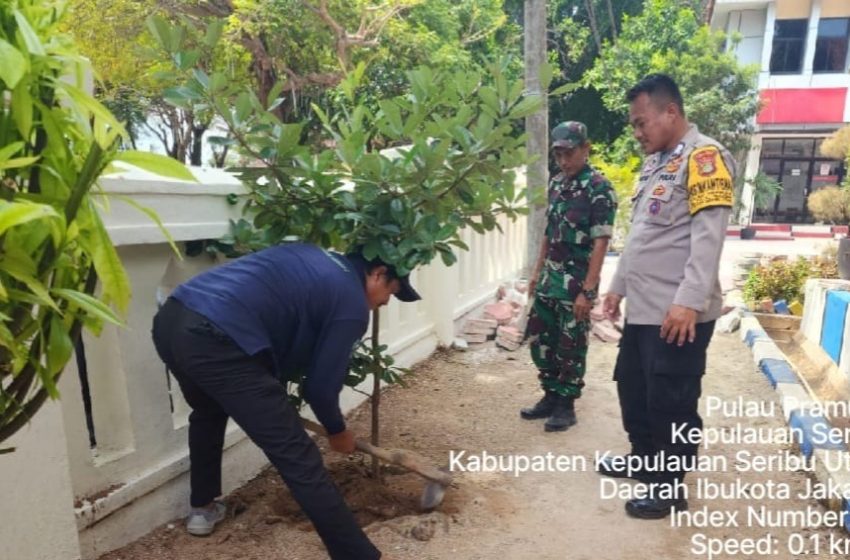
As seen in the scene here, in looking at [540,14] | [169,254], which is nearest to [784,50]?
[540,14]

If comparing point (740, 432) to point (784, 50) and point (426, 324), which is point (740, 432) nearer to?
point (426, 324)

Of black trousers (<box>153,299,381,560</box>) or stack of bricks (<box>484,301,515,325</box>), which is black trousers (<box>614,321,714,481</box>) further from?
stack of bricks (<box>484,301,515,325</box>)

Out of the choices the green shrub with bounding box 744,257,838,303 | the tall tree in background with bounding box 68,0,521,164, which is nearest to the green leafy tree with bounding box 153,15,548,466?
the green shrub with bounding box 744,257,838,303

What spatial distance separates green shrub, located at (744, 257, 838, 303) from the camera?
6547 millimetres

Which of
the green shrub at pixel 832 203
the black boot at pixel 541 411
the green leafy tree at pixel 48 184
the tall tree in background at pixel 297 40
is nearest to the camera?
the green leafy tree at pixel 48 184

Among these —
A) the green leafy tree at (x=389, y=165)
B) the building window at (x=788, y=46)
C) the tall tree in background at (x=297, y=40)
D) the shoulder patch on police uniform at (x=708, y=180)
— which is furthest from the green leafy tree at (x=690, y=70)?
the green leafy tree at (x=389, y=165)

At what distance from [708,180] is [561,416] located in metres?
1.77

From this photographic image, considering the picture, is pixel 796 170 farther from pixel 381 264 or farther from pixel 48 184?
pixel 48 184

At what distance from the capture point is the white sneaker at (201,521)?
2320 millimetres

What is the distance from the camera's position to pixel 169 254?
7.70 ft

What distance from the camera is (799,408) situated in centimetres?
344

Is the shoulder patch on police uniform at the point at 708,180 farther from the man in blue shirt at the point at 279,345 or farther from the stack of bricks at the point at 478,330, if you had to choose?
the stack of bricks at the point at 478,330

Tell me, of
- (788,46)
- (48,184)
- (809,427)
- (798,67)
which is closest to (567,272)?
(809,427)

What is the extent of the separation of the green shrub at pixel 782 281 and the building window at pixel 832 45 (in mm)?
11747
